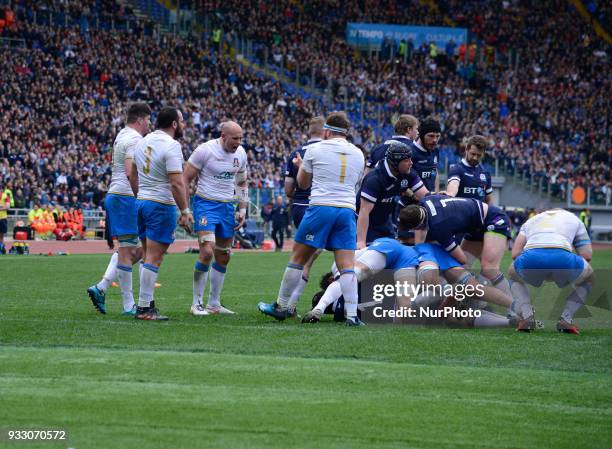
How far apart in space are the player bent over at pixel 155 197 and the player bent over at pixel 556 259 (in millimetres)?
3555

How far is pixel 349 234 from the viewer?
1148 cm

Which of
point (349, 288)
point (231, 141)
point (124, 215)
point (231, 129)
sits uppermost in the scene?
point (231, 129)

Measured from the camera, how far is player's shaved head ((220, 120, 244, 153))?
1259 cm

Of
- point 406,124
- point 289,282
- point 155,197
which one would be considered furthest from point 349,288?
point 406,124

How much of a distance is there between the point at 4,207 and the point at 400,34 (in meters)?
32.9

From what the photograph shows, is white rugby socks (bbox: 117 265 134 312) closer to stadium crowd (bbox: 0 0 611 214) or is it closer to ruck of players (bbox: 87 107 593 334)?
ruck of players (bbox: 87 107 593 334)

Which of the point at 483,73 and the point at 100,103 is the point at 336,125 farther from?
the point at 483,73

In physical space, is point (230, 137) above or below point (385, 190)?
above

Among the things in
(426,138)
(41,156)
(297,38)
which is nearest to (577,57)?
(297,38)

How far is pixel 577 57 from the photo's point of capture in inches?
2387

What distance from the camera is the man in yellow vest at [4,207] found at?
96.4ft

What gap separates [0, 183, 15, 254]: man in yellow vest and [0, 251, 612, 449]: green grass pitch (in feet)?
57.6

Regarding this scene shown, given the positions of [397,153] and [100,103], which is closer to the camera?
[397,153]

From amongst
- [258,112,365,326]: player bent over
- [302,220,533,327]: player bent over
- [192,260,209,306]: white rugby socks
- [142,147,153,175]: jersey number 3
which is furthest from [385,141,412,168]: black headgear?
[142,147,153,175]: jersey number 3
